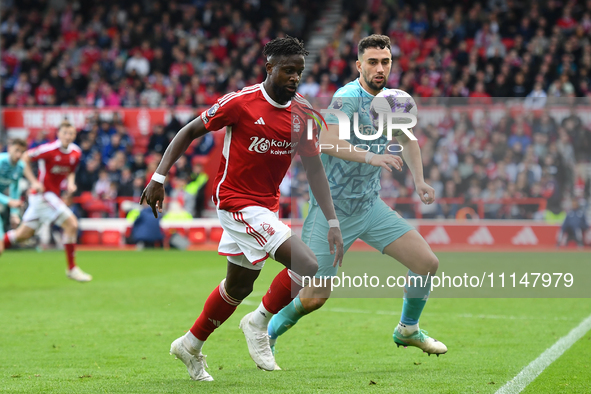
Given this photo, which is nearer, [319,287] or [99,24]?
[319,287]

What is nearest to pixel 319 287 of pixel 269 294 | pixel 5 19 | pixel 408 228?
pixel 269 294

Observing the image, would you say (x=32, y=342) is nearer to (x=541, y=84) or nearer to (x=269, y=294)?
(x=269, y=294)

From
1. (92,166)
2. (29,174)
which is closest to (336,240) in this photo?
(29,174)

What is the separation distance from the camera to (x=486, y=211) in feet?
46.3

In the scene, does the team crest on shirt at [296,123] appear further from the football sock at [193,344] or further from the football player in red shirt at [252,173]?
the football sock at [193,344]

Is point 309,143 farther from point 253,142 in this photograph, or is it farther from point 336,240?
point 336,240

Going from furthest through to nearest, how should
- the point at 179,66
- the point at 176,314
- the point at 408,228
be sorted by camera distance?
the point at 179,66 < the point at 176,314 < the point at 408,228

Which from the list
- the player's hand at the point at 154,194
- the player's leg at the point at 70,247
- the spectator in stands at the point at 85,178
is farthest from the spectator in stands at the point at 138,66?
the player's hand at the point at 154,194

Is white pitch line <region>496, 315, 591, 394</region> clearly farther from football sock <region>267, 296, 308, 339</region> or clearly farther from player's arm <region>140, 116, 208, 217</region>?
player's arm <region>140, 116, 208, 217</region>

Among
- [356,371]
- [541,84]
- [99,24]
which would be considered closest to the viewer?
[356,371]

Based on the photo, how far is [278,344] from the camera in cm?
670

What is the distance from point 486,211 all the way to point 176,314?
7557 mm

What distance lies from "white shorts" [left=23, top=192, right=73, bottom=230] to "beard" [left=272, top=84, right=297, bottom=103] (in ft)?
24.0

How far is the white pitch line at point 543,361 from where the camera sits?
4.84 meters
